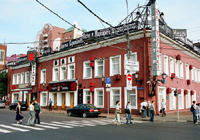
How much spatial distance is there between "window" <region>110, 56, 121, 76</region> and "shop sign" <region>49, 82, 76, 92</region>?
649 cm

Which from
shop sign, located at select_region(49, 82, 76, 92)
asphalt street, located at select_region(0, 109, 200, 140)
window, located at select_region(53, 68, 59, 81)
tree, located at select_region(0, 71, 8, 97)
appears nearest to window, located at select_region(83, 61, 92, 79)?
shop sign, located at select_region(49, 82, 76, 92)

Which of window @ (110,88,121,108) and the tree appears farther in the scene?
the tree

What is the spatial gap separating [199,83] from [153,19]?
1830 cm

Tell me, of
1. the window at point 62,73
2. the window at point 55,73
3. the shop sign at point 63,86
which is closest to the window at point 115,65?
the shop sign at point 63,86

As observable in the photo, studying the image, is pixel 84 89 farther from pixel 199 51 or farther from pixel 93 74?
pixel 199 51

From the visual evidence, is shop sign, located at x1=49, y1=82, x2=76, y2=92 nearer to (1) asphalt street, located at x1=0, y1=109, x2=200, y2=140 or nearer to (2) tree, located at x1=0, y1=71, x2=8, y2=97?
(1) asphalt street, located at x1=0, y1=109, x2=200, y2=140

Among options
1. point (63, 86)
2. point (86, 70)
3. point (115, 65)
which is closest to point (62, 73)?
point (63, 86)

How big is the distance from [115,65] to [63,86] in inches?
369

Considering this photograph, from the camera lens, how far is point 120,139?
977 centimetres

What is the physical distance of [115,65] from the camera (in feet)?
87.9

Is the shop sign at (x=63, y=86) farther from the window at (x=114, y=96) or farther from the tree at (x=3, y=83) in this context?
the tree at (x=3, y=83)

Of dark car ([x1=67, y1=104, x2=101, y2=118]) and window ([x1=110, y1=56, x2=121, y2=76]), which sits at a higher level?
window ([x1=110, y1=56, x2=121, y2=76])

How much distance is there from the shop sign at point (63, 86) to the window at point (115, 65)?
21.3 ft

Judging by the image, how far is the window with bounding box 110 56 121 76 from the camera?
1037 inches
